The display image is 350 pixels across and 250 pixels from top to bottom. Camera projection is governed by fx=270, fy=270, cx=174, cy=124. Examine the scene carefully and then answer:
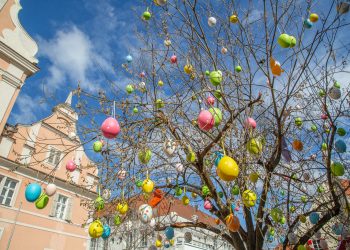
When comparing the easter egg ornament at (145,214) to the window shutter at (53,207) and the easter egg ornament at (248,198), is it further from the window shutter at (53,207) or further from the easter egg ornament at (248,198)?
the window shutter at (53,207)

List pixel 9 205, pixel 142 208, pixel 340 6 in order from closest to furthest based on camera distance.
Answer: pixel 340 6 < pixel 142 208 < pixel 9 205

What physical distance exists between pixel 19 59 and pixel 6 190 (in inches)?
218

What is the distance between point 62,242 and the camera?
1266 cm

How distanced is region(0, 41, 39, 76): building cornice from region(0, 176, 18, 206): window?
185 inches

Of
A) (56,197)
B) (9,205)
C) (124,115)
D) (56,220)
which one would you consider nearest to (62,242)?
(56,220)

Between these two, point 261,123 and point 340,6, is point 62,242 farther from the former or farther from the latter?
point 340,6

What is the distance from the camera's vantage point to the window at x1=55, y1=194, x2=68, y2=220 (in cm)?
1299

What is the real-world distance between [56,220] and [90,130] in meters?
10.0

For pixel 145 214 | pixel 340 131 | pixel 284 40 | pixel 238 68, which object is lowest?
pixel 145 214

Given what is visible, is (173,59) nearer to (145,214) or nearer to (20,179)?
(145,214)

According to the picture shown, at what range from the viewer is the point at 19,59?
1152 centimetres

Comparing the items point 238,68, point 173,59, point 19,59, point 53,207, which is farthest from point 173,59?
point 53,207

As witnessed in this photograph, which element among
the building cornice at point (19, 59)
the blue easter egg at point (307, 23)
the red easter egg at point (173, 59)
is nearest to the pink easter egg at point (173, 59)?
the red easter egg at point (173, 59)

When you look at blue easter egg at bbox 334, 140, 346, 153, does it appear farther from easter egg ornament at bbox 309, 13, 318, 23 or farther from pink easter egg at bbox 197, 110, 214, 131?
pink easter egg at bbox 197, 110, 214, 131
